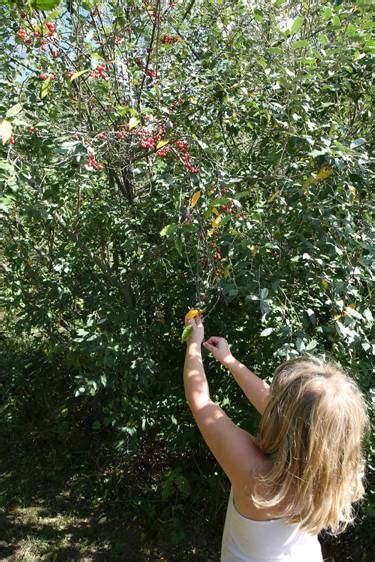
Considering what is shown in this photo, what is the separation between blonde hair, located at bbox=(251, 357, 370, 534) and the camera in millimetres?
1375

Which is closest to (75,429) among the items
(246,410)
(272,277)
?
(246,410)

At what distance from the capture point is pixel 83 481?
3795 millimetres

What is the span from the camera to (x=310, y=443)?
4.49ft

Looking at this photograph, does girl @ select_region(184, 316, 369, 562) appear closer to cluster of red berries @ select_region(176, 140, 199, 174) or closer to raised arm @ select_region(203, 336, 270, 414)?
raised arm @ select_region(203, 336, 270, 414)

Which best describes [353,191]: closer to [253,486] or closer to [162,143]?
[162,143]

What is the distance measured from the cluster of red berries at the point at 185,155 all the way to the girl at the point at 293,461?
1024mm

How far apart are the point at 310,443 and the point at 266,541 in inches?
13.5

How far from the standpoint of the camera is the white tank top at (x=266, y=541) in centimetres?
148

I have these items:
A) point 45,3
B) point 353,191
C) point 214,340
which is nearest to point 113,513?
point 214,340

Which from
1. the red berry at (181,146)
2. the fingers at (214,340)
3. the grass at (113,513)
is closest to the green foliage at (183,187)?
the red berry at (181,146)

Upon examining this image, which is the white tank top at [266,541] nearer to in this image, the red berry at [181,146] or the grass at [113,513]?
the red berry at [181,146]

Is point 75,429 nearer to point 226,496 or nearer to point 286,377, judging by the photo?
point 226,496

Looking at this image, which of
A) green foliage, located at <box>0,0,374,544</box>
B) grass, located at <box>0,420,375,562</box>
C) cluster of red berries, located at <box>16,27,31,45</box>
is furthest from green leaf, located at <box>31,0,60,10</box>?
grass, located at <box>0,420,375,562</box>

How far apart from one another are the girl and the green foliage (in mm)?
507
